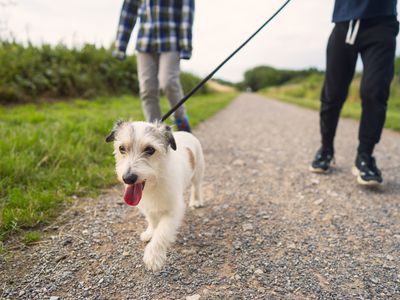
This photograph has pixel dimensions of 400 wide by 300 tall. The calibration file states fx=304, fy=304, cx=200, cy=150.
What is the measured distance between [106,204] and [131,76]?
10476 millimetres

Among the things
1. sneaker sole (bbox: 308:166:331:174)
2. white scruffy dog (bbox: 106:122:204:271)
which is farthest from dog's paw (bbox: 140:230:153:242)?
sneaker sole (bbox: 308:166:331:174)

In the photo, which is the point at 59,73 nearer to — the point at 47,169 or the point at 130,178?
the point at 47,169

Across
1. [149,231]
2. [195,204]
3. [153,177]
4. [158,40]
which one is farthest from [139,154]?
[158,40]

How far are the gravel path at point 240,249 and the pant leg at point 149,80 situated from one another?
1.45 m

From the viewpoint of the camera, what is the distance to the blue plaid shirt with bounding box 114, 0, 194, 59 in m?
4.46

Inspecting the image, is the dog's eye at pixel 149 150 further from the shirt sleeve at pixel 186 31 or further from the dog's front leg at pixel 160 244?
the shirt sleeve at pixel 186 31

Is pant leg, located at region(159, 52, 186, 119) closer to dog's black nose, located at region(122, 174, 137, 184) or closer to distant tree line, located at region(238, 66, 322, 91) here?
dog's black nose, located at region(122, 174, 137, 184)

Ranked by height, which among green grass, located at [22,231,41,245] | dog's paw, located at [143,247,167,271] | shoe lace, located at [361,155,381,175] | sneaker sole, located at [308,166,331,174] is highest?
dog's paw, located at [143,247,167,271]

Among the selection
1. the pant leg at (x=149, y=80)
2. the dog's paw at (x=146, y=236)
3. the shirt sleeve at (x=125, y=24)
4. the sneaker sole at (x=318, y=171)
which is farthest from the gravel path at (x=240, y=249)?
the shirt sleeve at (x=125, y=24)

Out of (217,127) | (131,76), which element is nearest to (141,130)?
(217,127)

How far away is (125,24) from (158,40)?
685 mm

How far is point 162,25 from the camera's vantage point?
14.7ft

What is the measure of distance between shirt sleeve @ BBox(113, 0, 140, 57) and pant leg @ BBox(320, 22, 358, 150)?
2945 millimetres

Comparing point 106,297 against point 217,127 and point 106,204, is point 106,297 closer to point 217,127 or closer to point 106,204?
point 106,204
